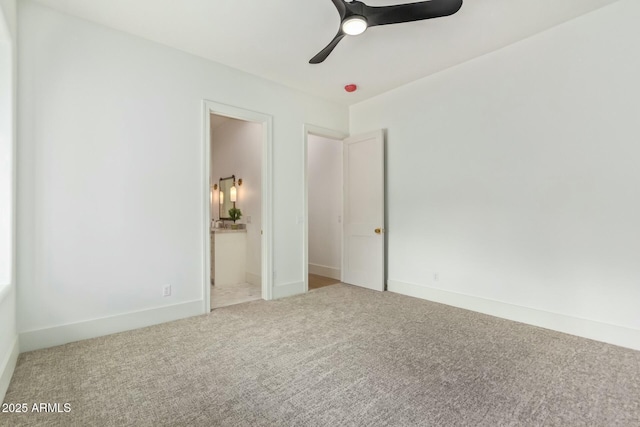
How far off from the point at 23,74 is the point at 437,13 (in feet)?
10.6

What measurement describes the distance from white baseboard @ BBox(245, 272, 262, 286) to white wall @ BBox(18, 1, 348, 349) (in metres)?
1.49

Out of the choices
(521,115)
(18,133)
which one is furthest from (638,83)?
(18,133)

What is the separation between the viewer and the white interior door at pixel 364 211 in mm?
4336

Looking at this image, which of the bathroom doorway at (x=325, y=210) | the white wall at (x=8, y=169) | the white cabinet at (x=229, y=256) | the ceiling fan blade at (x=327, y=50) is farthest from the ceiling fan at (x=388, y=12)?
the white cabinet at (x=229, y=256)

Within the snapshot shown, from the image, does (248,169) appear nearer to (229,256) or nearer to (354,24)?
(229,256)

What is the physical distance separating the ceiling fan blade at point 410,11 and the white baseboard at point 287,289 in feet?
10.3

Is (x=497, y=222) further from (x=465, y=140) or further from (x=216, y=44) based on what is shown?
(x=216, y=44)

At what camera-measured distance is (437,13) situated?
6.88 feet

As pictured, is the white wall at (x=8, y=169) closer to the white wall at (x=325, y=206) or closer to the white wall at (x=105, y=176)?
the white wall at (x=105, y=176)

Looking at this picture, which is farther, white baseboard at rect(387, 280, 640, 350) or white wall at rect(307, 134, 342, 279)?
white wall at rect(307, 134, 342, 279)

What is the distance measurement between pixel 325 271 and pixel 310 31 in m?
3.80

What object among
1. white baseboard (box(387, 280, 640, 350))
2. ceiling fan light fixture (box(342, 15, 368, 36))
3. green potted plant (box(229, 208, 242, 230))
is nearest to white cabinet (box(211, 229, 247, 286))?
green potted plant (box(229, 208, 242, 230))

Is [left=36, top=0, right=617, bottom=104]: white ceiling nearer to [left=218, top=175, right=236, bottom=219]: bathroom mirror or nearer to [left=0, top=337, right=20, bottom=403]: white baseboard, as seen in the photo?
[left=218, top=175, right=236, bottom=219]: bathroom mirror

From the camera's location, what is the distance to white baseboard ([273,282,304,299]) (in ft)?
13.1
